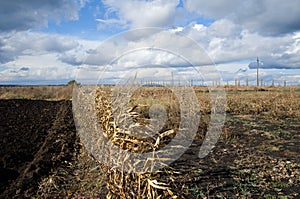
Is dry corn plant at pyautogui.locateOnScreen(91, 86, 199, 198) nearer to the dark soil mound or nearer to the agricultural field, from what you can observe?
the agricultural field

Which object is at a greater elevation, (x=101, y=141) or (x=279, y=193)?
(x=101, y=141)

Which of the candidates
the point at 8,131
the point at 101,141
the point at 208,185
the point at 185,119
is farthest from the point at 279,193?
the point at 8,131

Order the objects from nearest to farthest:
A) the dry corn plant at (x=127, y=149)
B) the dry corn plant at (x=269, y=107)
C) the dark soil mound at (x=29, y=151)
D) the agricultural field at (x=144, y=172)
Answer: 1. the dry corn plant at (x=127, y=149)
2. the agricultural field at (x=144, y=172)
3. the dark soil mound at (x=29, y=151)
4. the dry corn plant at (x=269, y=107)

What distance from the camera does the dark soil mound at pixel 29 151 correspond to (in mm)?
4309

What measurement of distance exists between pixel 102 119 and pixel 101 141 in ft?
0.78

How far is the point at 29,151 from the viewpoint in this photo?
19.3 ft

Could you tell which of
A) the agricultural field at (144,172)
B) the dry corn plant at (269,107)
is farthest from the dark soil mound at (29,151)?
the dry corn plant at (269,107)

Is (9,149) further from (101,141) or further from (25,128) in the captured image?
(101,141)

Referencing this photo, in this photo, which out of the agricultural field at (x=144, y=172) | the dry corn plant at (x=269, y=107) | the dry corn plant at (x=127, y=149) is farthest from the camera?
the dry corn plant at (x=269, y=107)

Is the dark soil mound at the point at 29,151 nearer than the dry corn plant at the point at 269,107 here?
Yes

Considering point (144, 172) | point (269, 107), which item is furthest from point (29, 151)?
point (269, 107)

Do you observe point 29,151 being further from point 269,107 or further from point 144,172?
point 269,107

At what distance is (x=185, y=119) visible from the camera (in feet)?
29.0

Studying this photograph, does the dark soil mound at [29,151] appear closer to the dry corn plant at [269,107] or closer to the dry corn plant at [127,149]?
the dry corn plant at [127,149]
